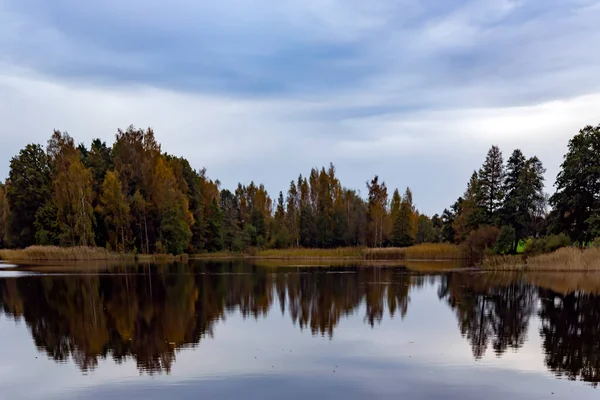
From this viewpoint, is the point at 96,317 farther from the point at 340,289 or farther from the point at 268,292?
the point at 340,289

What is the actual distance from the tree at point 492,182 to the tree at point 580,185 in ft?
45.6

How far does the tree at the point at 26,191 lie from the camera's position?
70.6 metres

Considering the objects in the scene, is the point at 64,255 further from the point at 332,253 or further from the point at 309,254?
the point at 332,253

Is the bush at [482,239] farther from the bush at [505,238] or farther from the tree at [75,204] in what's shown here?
the tree at [75,204]

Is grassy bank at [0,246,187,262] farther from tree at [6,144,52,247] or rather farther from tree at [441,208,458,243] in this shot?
tree at [441,208,458,243]

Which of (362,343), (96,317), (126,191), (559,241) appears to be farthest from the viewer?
(126,191)

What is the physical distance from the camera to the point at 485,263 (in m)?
42.8

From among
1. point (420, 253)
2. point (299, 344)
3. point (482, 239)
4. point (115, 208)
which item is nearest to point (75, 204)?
point (115, 208)

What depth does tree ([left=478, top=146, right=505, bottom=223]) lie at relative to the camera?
6022 cm

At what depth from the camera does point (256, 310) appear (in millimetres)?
20578

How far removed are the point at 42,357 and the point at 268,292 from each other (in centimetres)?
1439

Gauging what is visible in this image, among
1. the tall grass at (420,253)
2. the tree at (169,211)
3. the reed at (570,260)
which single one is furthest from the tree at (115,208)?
the reed at (570,260)

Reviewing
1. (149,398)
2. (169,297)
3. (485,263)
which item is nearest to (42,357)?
(149,398)

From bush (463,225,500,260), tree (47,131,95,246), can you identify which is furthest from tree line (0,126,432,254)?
bush (463,225,500,260)
